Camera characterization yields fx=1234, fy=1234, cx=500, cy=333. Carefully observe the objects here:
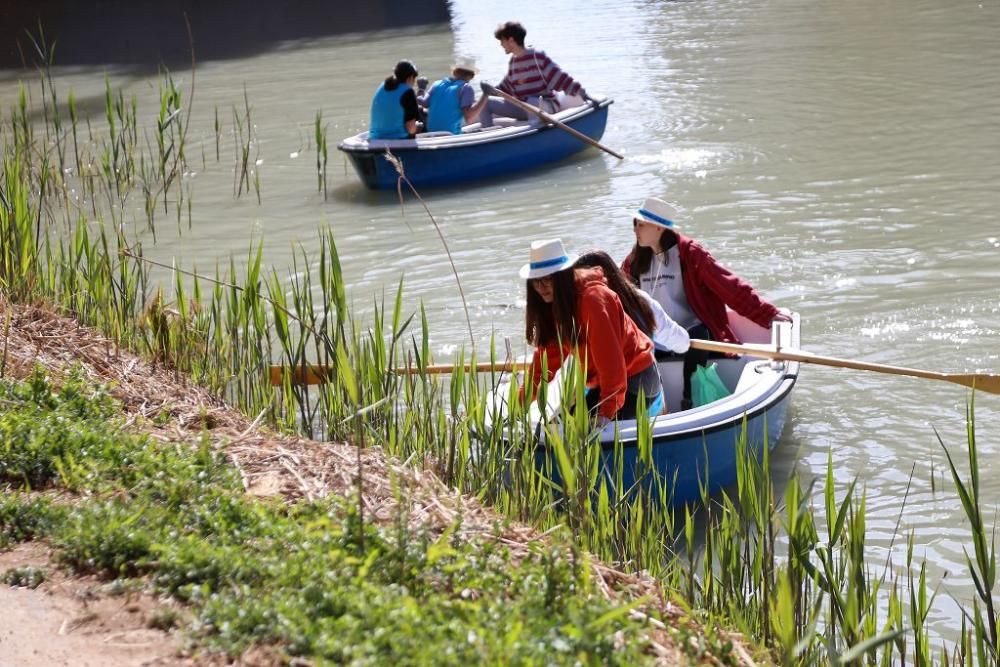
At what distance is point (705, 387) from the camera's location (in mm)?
5801

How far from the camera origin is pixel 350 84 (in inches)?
695

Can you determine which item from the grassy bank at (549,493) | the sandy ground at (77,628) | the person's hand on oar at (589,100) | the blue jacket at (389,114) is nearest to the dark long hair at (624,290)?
the grassy bank at (549,493)

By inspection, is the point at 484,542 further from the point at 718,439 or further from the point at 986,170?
the point at 986,170

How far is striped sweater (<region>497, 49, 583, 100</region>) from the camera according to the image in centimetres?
1212

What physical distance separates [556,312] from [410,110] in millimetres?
6776

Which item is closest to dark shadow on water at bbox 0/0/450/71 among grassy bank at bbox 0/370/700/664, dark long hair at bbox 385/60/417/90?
dark long hair at bbox 385/60/417/90

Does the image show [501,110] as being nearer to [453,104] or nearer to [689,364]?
[453,104]

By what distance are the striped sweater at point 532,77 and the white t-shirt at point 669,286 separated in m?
6.30

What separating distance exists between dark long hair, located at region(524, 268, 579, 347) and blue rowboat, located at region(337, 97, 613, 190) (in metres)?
6.24

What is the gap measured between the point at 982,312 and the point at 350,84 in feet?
38.9

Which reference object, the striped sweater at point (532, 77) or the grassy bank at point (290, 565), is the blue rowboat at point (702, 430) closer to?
the grassy bank at point (290, 565)

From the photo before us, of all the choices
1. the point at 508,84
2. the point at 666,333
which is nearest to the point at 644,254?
the point at 666,333

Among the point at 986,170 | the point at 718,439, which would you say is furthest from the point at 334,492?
the point at 986,170

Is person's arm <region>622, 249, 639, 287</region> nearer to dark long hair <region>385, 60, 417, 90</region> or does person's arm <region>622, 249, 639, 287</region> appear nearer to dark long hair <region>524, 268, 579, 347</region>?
dark long hair <region>524, 268, 579, 347</region>
